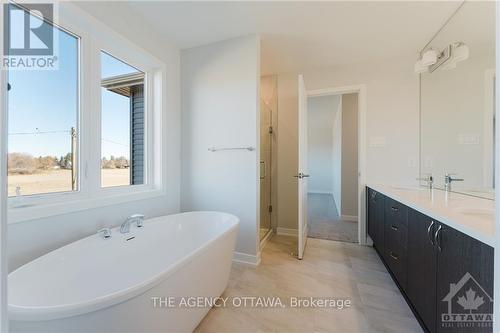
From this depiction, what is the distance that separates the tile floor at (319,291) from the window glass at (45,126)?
1446 mm

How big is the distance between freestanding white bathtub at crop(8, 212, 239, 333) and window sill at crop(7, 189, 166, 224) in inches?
10.9

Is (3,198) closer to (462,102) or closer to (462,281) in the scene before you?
(462,281)

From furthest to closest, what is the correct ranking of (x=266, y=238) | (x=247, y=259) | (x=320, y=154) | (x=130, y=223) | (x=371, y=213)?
(x=320, y=154)
(x=266, y=238)
(x=371, y=213)
(x=247, y=259)
(x=130, y=223)

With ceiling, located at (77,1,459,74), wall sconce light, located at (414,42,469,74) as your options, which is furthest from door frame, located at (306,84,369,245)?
wall sconce light, located at (414,42,469,74)

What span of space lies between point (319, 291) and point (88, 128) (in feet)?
7.44

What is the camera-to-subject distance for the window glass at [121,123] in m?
1.90

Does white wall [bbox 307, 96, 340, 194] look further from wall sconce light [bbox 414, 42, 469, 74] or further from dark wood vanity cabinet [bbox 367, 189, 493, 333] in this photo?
dark wood vanity cabinet [bbox 367, 189, 493, 333]

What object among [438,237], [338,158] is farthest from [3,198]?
[338,158]

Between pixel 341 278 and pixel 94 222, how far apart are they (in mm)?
2151

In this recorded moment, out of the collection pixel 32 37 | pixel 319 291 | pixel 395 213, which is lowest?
pixel 319 291

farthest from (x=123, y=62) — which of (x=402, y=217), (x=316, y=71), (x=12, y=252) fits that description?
(x=402, y=217)

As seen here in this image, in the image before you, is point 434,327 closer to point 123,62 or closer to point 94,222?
point 94,222

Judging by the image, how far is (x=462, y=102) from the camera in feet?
6.16

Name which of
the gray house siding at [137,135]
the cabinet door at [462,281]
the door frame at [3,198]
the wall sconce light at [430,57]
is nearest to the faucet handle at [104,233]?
the gray house siding at [137,135]
